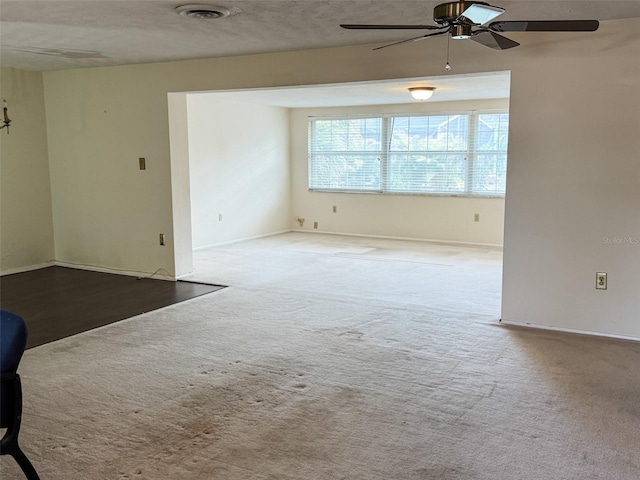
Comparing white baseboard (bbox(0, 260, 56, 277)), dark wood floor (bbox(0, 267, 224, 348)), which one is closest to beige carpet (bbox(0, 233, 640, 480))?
dark wood floor (bbox(0, 267, 224, 348))

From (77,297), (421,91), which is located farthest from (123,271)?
(421,91)

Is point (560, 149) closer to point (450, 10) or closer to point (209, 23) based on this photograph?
point (450, 10)

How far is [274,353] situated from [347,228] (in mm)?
5716

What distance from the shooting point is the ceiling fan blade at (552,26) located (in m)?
2.57

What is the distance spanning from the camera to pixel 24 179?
614cm

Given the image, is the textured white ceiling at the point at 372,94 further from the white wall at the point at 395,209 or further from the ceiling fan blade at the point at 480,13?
the ceiling fan blade at the point at 480,13

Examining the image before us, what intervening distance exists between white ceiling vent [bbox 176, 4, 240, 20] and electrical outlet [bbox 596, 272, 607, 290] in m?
3.03

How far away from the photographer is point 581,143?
12.5ft

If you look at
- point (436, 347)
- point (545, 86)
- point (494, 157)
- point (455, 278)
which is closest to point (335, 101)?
point (494, 157)

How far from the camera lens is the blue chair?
6.01 feet

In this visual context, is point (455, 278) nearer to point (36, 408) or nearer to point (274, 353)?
point (274, 353)

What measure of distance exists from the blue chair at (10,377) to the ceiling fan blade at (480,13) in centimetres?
219

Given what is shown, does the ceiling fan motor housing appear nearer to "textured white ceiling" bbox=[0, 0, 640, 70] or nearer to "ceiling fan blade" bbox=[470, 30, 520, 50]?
"ceiling fan blade" bbox=[470, 30, 520, 50]

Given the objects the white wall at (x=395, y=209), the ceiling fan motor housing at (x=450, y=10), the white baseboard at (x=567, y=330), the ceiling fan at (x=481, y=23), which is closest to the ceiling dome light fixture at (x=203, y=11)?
the ceiling fan at (x=481, y=23)
